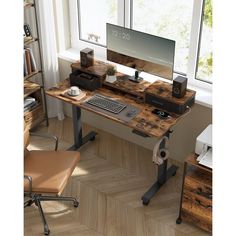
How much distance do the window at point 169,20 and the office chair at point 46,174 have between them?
58.1 inches

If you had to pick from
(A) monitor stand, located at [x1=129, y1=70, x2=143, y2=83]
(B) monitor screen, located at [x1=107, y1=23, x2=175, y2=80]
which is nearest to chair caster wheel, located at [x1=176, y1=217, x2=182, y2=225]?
(B) monitor screen, located at [x1=107, y1=23, x2=175, y2=80]

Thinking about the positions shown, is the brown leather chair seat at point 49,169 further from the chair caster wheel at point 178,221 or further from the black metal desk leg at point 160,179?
the chair caster wheel at point 178,221

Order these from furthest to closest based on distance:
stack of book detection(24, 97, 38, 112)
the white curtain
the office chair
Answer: stack of book detection(24, 97, 38, 112), the white curtain, the office chair

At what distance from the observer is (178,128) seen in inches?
151

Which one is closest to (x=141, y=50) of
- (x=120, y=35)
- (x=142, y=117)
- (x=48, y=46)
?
(x=120, y=35)

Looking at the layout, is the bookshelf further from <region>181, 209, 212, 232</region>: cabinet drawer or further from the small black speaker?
<region>181, 209, 212, 232</region>: cabinet drawer

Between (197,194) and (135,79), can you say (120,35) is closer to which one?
(135,79)

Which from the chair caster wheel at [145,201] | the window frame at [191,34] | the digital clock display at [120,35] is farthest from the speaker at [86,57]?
the chair caster wheel at [145,201]

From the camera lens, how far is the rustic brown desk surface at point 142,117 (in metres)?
3.18

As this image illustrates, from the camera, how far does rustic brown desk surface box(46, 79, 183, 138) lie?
10.4 feet

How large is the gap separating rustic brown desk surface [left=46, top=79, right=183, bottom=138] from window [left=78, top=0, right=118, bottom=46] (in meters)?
0.84

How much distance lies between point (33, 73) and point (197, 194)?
7.27 feet
